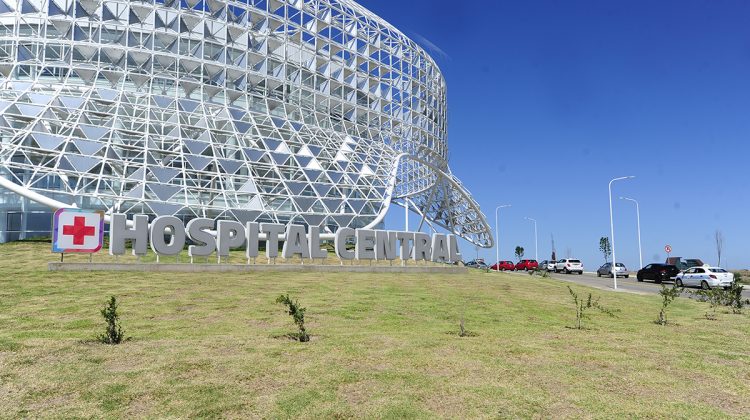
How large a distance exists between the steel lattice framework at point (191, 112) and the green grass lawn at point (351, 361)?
21103mm

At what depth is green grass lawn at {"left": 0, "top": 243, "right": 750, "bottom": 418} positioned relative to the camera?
8.08 m

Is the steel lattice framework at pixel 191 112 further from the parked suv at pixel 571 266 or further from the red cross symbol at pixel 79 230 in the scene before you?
the parked suv at pixel 571 266

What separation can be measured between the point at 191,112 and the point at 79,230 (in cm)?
2097

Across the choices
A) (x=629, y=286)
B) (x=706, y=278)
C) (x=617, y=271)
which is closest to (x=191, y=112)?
(x=629, y=286)

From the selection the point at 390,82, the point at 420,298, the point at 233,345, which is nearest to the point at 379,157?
the point at 390,82

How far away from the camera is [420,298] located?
21500 millimetres

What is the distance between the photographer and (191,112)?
4556 centimetres

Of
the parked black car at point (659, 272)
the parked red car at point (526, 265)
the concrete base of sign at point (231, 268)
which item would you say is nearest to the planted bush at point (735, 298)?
the concrete base of sign at point (231, 268)

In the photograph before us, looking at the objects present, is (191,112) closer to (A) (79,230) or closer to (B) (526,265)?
(A) (79,230)

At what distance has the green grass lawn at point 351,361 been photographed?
8078 millimetres

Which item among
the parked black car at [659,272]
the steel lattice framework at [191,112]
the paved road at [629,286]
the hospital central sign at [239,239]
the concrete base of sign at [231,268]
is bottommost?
the paved road at [629,286]

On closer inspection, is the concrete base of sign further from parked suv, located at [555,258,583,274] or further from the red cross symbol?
parked suv, located at [555,258,583,274]

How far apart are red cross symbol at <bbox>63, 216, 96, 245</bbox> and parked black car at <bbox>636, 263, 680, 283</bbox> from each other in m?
45.7

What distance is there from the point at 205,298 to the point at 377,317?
21.8 feet
